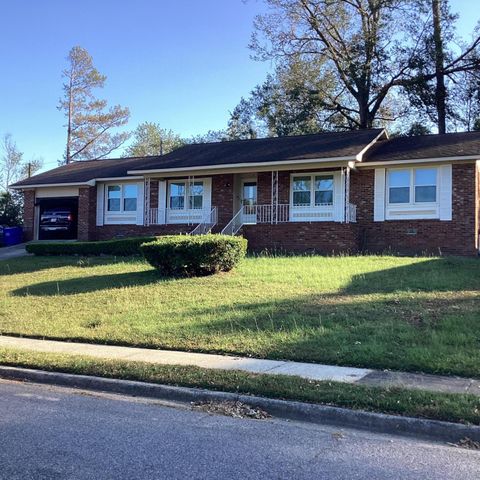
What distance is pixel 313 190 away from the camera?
23219 millimetres

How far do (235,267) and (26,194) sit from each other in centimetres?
1810

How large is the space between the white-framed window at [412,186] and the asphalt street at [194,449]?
660 inches

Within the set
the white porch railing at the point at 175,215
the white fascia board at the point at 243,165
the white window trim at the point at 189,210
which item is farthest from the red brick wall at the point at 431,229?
the white porch railing at the point at 175,215

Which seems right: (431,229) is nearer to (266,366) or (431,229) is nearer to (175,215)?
(175,215)

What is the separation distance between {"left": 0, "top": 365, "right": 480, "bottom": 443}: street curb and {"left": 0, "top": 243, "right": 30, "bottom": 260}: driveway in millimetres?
17148

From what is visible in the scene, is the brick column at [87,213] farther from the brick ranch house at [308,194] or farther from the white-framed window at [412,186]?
the white-framed window at [412,186]

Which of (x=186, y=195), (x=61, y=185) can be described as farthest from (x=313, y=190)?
(x=61, y=185)

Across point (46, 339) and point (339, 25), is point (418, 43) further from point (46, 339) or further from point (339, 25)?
point (46, 339)

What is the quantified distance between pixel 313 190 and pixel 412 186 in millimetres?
3898

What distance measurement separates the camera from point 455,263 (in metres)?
15.9

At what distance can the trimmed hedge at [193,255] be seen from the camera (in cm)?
1548

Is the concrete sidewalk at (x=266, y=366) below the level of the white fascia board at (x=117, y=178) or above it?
below

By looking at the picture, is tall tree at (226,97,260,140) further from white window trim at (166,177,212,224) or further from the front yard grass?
the front yard grass

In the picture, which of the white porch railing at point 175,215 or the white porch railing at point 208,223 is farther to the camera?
the white porch railing at point 175,215
